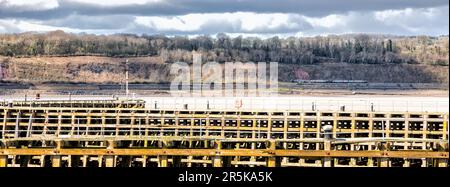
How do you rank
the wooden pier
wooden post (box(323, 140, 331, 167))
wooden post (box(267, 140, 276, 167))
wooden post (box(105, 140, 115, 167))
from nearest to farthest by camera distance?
wooden post (box(323, 140, 331, 167)) < wooden post (box(267, 140, 276, 167)) < the wooden pier < wooden post (box(105, 140, 115, 167))

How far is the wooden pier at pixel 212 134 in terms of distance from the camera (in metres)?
28.5

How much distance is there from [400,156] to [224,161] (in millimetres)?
4774

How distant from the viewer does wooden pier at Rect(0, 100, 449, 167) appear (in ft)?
93.4

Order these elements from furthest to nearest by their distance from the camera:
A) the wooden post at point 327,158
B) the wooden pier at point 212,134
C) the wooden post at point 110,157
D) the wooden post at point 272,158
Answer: the wooden post at point 110,157
the wooden pier at point 212,134
the wooden post at point 272,158
the wooden post at point 327,158

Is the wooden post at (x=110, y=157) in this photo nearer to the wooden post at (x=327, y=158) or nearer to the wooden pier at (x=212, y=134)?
the wooden pier at (x=212, y=134)

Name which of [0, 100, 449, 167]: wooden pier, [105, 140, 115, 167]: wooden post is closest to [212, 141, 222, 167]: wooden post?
[0, 100, 449, 167]: wooden pier

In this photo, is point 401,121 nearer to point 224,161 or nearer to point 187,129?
point 187,129

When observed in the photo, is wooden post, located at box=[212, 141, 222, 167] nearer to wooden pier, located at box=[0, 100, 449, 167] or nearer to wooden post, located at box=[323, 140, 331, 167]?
wooden pier, located at box=[0, 100, 449, 167]

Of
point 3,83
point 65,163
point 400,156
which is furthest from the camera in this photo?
point 3,83

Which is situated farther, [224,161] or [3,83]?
[3,83]

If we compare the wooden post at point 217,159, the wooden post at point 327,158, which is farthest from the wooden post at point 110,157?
the wooden post at point 327,158

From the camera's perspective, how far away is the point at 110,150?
28484 mm
